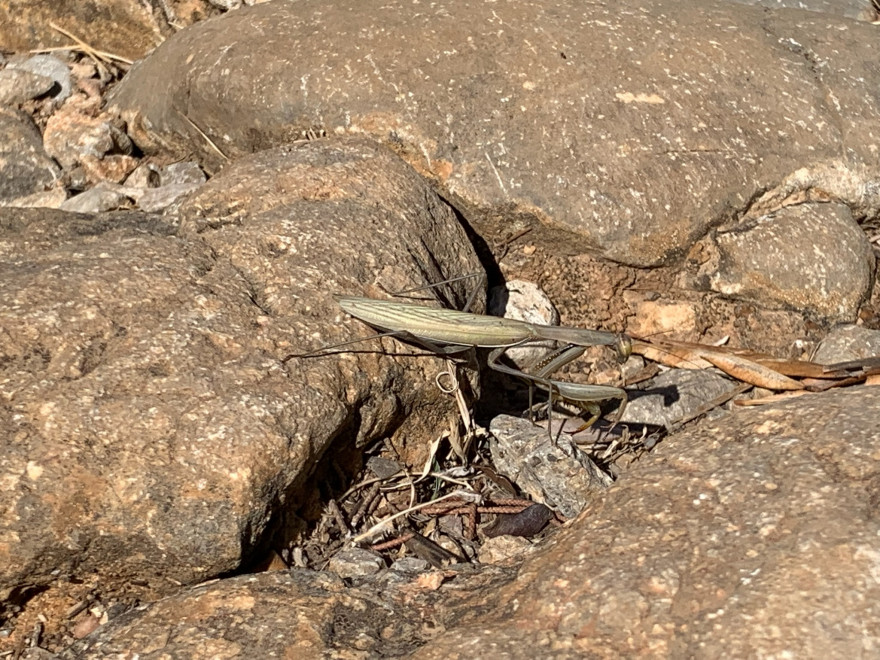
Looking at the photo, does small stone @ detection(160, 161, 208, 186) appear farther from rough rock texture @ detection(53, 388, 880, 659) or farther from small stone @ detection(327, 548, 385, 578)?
rough rock texture @ detection(53, 388, 880, 659)

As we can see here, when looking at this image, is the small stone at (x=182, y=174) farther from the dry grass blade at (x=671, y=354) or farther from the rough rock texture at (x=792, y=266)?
the rough rock texture at (x=792, y=266)

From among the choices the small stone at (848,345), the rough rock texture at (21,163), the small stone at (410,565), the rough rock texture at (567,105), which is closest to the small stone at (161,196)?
the rough rock texture at (567,105)

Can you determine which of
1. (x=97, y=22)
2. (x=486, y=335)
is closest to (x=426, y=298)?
(x=486, y=335)

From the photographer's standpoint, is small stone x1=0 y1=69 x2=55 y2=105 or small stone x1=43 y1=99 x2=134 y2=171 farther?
small stone x1=0 y1=69 x2=55 y2=105

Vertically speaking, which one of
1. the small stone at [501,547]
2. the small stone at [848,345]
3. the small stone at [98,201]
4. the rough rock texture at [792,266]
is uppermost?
the small stone at [98,201]

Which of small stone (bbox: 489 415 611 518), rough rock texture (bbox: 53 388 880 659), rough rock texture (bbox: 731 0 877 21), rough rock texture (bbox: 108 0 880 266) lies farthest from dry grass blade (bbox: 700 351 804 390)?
rough rock texture (bbox: 731 0 877 21)

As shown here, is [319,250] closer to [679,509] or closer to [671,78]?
[679,509]
